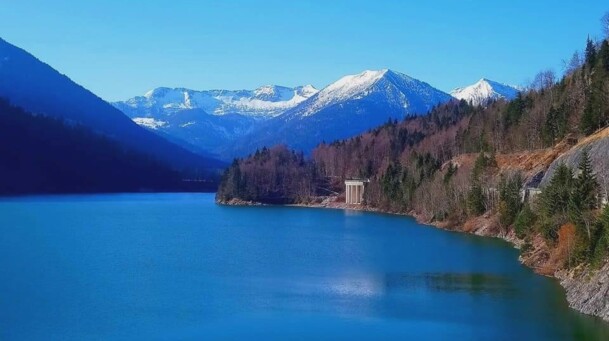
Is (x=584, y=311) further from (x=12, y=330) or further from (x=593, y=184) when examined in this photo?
(x=12, y=330)

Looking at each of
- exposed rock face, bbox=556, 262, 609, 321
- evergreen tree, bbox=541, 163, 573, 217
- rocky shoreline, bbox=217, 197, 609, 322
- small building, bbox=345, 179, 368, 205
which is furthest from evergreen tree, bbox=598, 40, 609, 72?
small building, bbox=345, 179, 368, 205

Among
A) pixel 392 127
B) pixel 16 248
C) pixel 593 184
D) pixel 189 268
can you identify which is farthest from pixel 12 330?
pixel 392 127

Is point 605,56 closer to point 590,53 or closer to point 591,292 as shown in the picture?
point 590,53

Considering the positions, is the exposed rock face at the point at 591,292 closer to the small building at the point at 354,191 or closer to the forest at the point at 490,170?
the forest at the point at 490,170

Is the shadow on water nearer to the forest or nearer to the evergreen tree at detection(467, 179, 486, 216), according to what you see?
the forest

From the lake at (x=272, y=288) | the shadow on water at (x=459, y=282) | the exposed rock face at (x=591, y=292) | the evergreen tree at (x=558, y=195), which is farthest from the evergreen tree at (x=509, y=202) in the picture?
the exposed rock face at (x=591, y=292)

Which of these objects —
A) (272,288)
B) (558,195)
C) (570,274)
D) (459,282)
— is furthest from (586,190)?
(272,288)
